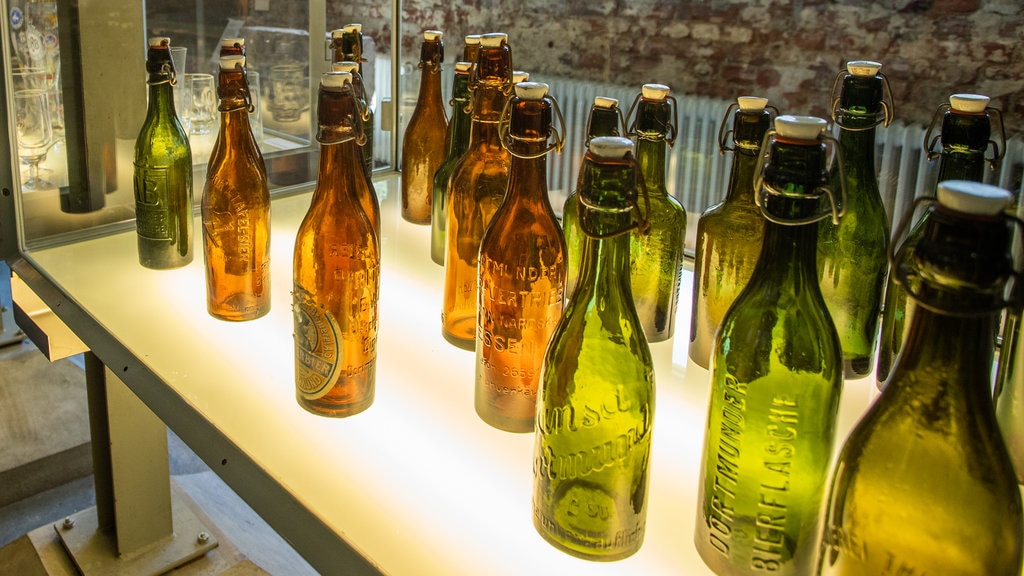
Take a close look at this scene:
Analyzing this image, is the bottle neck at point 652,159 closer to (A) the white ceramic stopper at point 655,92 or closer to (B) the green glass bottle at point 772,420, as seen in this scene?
(A) the white ceramic stopper at point 655,92

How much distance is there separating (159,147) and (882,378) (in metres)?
0.84

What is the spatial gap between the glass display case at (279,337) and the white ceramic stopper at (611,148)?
263 mm

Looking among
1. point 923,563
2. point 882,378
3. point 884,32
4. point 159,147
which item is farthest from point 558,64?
point 923,563

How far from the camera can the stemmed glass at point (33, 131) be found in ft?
3.74

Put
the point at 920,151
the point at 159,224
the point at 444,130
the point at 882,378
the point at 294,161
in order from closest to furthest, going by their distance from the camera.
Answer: the point at 882,378
the point at 159,224
the point at 444,130
the point at 294,161
the point at 920,151

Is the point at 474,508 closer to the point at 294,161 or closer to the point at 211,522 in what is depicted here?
the point at 294,161

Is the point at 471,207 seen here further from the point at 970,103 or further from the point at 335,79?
the point at 970,103

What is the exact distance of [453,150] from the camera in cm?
107

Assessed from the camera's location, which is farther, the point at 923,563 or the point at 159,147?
the point at 159,147

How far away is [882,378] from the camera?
0.77 m

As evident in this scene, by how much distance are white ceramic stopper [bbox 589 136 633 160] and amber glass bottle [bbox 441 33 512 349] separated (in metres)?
0.38

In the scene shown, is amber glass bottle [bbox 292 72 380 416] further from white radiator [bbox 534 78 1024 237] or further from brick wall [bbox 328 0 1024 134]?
white radiator [bbox 534 78 1024 237]

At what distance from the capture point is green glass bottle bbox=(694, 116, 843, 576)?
542mm

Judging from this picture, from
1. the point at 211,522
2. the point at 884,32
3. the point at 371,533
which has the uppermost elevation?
the point at 884,32
